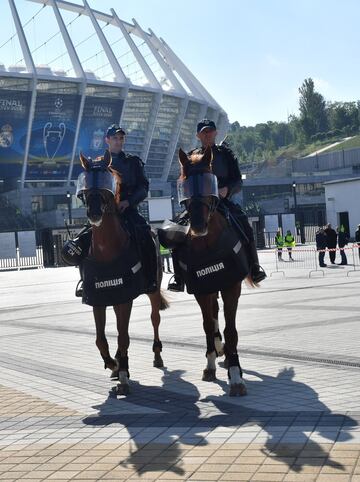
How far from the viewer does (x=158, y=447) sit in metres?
5.51

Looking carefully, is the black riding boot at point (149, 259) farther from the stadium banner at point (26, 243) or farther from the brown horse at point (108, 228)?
the stadium banner at point (26, 243)

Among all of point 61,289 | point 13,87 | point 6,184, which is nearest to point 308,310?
point 61,289

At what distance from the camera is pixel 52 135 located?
91.2 meters

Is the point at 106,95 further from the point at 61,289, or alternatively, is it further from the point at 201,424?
the point at 201,424

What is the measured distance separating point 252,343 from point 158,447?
512 cm

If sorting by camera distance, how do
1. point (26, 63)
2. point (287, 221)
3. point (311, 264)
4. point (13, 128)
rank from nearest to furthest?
1. point (311, 264)
2. point (287, 221)
3. point (26, 63)
4. point (13, 128)

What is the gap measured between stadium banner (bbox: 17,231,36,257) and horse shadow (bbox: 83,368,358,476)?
3990cm

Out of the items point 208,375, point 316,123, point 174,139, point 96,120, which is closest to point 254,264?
point 208,375

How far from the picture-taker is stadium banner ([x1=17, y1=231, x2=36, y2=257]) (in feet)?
154

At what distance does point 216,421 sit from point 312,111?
7181 inches

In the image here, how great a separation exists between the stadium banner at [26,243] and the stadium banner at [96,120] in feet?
149

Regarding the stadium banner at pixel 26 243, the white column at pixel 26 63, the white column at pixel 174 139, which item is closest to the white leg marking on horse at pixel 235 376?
the stadium banner at pixel 26 243

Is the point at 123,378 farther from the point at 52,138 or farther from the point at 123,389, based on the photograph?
the point at 52,138

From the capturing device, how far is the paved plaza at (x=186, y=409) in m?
5.01
